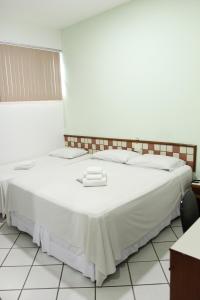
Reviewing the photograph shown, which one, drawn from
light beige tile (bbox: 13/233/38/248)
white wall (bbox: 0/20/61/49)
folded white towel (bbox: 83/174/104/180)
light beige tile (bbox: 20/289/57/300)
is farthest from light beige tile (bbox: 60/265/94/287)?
white wall (bbox: 0/20/61/49)

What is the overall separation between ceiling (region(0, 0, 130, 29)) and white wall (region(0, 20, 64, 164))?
0.15m

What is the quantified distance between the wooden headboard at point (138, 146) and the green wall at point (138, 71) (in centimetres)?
9

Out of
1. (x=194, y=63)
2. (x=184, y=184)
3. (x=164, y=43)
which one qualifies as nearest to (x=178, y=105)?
(x=194, y=63)

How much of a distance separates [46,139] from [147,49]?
6.92ft

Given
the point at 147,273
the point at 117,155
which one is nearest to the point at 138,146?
the point at 117,155

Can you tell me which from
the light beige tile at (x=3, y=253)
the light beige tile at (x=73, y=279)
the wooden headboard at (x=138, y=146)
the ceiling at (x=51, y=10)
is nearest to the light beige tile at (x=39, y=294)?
the light beige tile at (x=73, y=279)

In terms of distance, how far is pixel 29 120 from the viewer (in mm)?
3809

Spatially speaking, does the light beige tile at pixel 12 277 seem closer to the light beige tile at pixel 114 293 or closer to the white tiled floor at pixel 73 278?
the white tiled floor at pixel 73 278

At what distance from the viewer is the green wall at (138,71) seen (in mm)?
2780

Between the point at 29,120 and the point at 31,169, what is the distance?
101 cm

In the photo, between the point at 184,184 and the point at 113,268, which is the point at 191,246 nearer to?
the point at 113,268

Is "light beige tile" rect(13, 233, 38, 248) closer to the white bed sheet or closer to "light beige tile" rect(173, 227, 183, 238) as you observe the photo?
the white bed sheet

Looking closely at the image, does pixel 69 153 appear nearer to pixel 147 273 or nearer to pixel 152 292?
pixel 147 273

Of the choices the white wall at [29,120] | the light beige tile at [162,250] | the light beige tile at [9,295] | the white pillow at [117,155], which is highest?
the white wall at [29,120]
